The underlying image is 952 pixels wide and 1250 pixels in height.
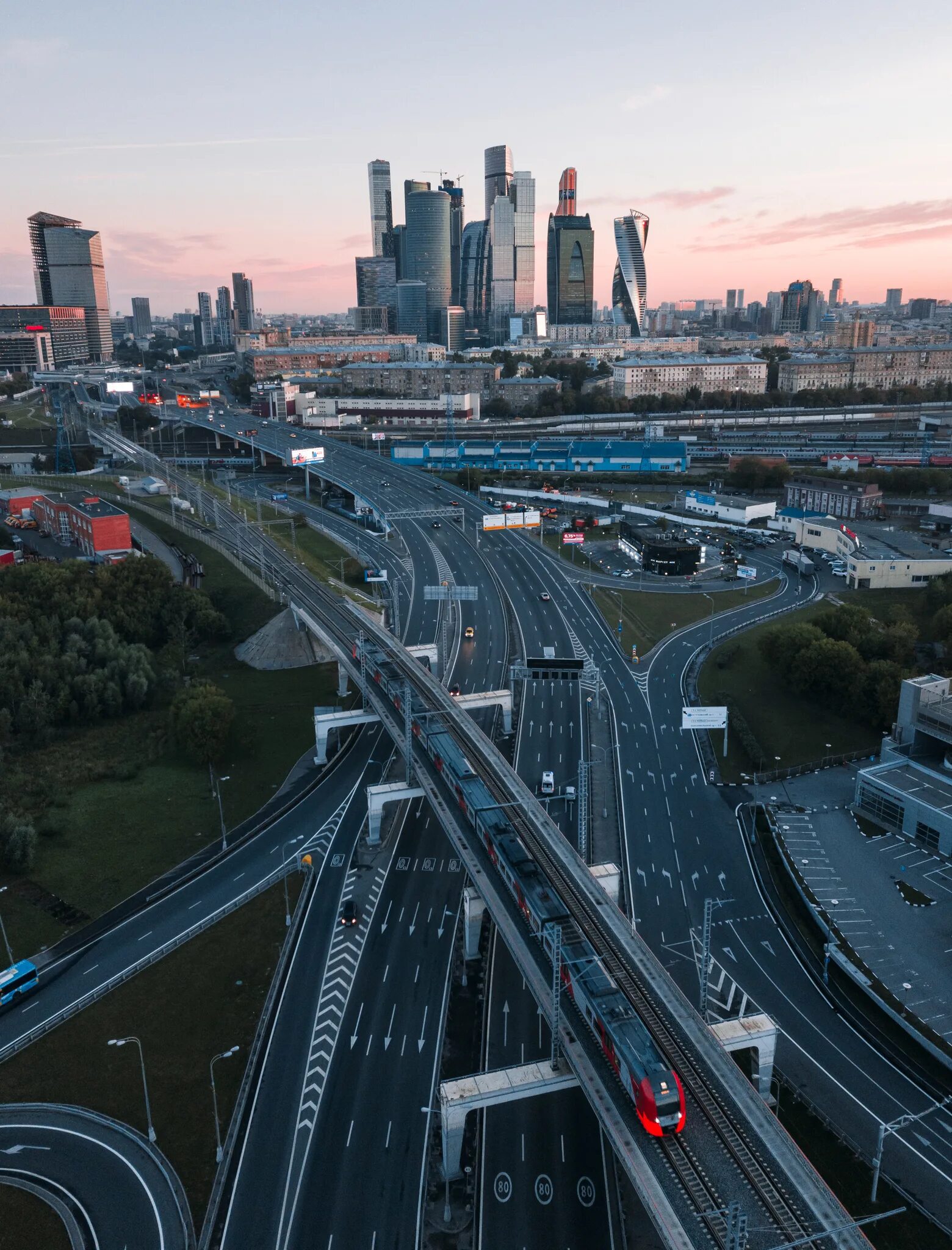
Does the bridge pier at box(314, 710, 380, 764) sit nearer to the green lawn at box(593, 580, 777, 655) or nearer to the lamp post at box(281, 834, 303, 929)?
the lamp post at box(281, 834, 303, 929)

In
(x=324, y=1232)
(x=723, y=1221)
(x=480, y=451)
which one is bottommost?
(x=324, y=1232)

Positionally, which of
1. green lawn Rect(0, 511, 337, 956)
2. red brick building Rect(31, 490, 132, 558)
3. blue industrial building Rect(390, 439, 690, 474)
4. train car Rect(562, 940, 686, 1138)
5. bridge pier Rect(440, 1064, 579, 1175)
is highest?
blue industrial building Rect(390, 439, 690, 474)

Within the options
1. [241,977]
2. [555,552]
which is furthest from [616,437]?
[241,977]

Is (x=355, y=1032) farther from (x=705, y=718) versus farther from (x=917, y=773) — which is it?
(x=917, y=773)

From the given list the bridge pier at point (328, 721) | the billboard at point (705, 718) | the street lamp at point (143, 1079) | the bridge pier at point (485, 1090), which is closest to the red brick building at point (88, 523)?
the bridge pier at point (328, 721)

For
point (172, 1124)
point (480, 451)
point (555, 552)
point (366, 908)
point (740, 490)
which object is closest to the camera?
point (172, 1124)

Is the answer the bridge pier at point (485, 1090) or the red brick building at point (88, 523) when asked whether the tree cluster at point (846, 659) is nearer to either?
the bridge pier at point (485, 1090)

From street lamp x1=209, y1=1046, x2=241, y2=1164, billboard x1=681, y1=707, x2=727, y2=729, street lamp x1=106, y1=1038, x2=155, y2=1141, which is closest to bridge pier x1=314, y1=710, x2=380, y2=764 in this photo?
billboard x1=681, y1=707, x2=727, y2=729

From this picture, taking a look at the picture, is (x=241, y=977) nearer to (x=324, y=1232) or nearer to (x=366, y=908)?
(x=366, y=908)
